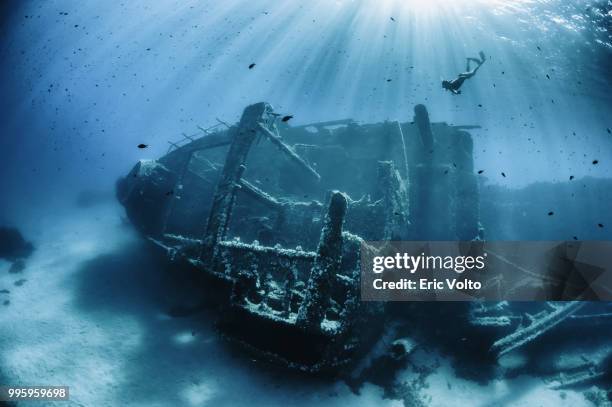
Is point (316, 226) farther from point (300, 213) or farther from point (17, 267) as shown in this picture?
point (17, 267)

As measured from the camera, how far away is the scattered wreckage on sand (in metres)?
5.18

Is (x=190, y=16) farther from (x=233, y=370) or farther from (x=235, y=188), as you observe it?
(x=233, y=370)

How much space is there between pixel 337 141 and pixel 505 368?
10187mm

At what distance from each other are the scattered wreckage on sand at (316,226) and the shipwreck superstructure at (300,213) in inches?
1.3

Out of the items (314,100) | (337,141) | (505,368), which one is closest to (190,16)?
(314,100)

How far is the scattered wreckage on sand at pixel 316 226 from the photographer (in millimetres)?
5184

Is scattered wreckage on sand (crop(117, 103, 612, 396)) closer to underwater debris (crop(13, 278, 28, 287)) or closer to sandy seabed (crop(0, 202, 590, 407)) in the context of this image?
sandy seabed (crop(0, 202, 590, 407))

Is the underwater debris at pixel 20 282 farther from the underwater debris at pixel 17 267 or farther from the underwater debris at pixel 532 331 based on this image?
the underwater debris at pixel 532 331

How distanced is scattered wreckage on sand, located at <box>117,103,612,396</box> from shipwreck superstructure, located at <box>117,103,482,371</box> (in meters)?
0.03

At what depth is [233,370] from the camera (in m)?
6.53

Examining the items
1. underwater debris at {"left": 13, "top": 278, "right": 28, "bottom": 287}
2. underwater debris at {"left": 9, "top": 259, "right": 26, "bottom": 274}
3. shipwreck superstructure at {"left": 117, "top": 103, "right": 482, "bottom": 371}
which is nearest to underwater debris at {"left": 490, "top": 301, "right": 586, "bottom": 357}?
shipwreck superstructure at {"left": 117, "top": 103, "right": 482, "bottom": 371}

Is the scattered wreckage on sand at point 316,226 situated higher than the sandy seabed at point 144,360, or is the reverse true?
the scattered wreckage on sand at point 316,226

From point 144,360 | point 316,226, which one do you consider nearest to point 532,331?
point 316,226

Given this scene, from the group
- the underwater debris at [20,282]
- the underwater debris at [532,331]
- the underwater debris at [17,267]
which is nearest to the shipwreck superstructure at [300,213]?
the underwater debris at [532,331]
